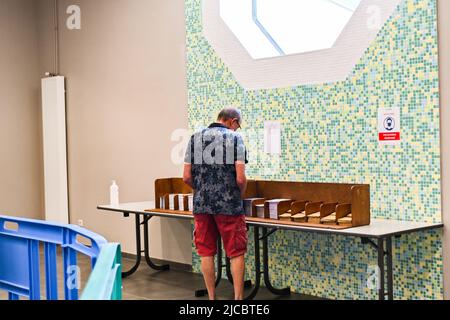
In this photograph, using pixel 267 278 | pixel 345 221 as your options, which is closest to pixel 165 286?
pixel 267 278

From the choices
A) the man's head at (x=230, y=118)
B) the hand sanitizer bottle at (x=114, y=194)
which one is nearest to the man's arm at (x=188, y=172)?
the man's head at (x=230, y=118)

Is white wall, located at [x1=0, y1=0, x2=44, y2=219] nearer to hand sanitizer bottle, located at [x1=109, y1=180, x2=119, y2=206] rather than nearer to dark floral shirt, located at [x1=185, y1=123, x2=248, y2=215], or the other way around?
hand sanitizer bottle, located at [x1=109, y1=180, x2=119, y2=206]

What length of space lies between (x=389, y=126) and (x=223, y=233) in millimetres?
1357

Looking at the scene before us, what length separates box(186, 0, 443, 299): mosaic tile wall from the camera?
4195 millimetres

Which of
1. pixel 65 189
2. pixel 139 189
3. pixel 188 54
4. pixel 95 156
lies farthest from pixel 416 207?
pixel 65 189

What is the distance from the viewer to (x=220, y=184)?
4312mm

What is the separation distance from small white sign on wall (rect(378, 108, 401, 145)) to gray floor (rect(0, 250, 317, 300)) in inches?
54.5

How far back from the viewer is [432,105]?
416 cm

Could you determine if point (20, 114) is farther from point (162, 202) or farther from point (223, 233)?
point (223, 233)

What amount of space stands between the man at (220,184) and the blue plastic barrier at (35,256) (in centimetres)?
124

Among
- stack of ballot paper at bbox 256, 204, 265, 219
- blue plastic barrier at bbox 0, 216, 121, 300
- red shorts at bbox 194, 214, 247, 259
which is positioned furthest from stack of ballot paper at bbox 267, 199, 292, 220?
blue plastic barrier at bbox 0, 216, 121, 300

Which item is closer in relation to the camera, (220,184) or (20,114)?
(220,184)

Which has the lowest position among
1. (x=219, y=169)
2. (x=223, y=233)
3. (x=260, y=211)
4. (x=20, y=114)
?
(x=223, y=233)

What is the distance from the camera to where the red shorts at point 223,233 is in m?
4.36
